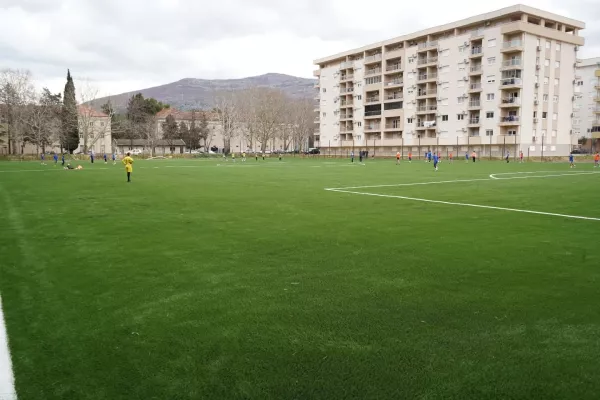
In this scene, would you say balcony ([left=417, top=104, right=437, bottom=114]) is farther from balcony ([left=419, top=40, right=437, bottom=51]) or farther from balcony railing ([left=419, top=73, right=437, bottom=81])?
balcony ([left=419, top=40, right=437, bottom=51])

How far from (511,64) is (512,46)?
97.8 inches

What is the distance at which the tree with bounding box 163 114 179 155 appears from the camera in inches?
4439

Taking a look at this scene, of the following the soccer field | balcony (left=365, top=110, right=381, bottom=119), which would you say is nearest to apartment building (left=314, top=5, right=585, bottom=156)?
A: balcony (left=365, top=110, right=381, bottom=119)

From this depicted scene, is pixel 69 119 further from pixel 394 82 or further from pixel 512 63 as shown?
pixel 512 63

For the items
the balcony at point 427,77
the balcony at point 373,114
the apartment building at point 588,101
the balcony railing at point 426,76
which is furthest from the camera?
the apartment building at point 588,101

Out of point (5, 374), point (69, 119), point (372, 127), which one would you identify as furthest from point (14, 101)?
point (5, 374)

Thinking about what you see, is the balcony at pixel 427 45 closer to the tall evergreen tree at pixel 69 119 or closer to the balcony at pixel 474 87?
the balcony at pixel 474 87

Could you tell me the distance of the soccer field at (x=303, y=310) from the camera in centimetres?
355

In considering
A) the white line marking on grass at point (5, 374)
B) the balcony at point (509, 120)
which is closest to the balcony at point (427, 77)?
the balcony at point (509, 120)

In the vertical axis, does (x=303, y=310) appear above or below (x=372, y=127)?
below

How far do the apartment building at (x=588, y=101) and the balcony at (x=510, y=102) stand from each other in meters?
30.8

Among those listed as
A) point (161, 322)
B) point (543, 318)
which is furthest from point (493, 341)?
point (161, 322)

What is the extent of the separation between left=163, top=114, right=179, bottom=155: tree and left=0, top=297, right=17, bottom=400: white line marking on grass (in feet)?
369

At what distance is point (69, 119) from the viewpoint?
3455 inches
